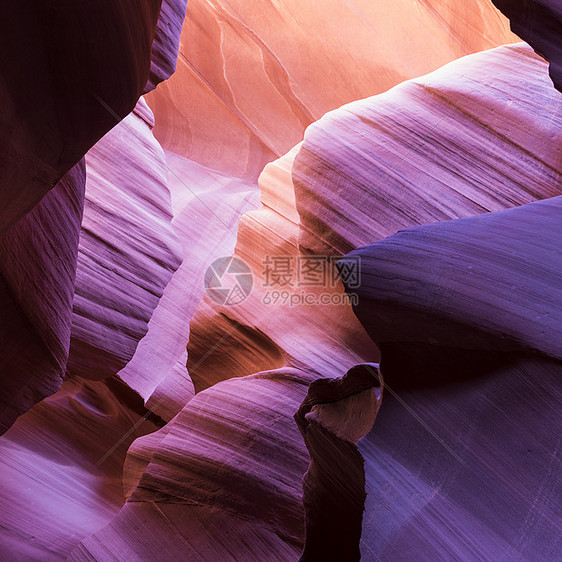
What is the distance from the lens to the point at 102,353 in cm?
438

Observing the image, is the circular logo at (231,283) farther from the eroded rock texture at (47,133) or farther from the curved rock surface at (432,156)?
the eroded rock texture at (47,133)

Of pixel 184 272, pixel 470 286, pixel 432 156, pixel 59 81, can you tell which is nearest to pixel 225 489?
pixel 470 286

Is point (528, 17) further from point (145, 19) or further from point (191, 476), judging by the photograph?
point (191, 476)

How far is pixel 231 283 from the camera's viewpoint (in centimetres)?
629

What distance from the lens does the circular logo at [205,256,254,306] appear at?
6055 mm

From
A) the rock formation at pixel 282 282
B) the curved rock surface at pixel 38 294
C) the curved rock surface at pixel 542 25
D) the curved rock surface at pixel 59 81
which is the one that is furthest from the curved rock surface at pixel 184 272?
the curved rock surface at pixel 542 25

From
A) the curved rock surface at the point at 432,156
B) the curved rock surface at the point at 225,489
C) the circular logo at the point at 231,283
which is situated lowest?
the curved rock surface at the point at 225,489

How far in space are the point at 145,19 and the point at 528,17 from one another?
253cm

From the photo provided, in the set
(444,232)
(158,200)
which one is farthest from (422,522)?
(158,200)

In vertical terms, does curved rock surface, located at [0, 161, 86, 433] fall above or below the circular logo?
above

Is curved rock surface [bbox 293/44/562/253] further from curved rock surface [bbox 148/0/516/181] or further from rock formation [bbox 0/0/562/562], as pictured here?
curved rock surface [bbox 148/0/516/181]

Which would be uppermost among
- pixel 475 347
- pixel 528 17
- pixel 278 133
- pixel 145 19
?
pixel 145 19

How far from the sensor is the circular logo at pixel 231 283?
6.05 meters

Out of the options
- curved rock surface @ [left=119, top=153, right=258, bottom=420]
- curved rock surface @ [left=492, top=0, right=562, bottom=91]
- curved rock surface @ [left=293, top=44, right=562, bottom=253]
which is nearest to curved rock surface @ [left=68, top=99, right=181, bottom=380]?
curved rock surface @ [left=293, top=44, right=562, bottom=253]
